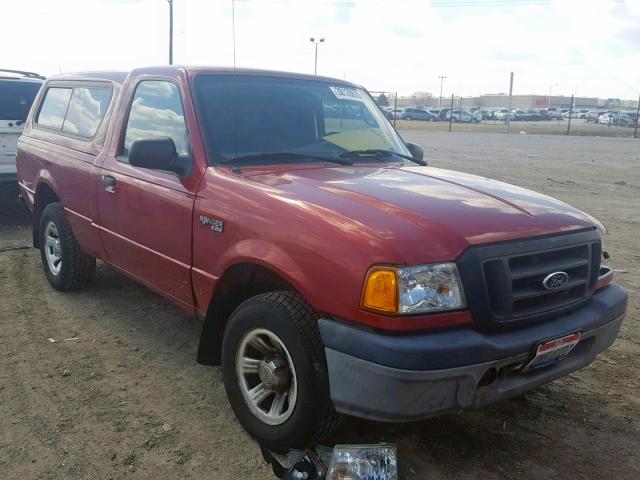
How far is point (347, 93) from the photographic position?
4.55 m

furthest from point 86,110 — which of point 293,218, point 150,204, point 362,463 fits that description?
point 362,463

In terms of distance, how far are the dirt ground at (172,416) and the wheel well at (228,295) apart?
0.35 meters

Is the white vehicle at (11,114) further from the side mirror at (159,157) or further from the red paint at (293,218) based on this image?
the side mirror at (159,157)

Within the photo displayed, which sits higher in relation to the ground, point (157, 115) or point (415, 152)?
point (157, 115)

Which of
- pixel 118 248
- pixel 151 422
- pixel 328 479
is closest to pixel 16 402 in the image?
pixel 151 422

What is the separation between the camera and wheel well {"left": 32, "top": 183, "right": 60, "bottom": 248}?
18.0ft

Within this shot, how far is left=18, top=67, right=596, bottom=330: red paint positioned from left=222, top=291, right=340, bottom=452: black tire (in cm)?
14

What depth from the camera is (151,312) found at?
498 cm

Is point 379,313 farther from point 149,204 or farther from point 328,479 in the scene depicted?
point 149,204

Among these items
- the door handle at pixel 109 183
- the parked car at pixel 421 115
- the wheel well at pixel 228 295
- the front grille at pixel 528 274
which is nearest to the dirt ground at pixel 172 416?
the wheel well at pixel 228 295

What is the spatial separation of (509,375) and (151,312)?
3.15 metres

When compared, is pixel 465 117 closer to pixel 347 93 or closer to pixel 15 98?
pixel 15 98

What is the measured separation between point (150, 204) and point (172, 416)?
1292 millimetres

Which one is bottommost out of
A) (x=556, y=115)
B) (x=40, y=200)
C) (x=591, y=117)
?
(x=40, y=200)
